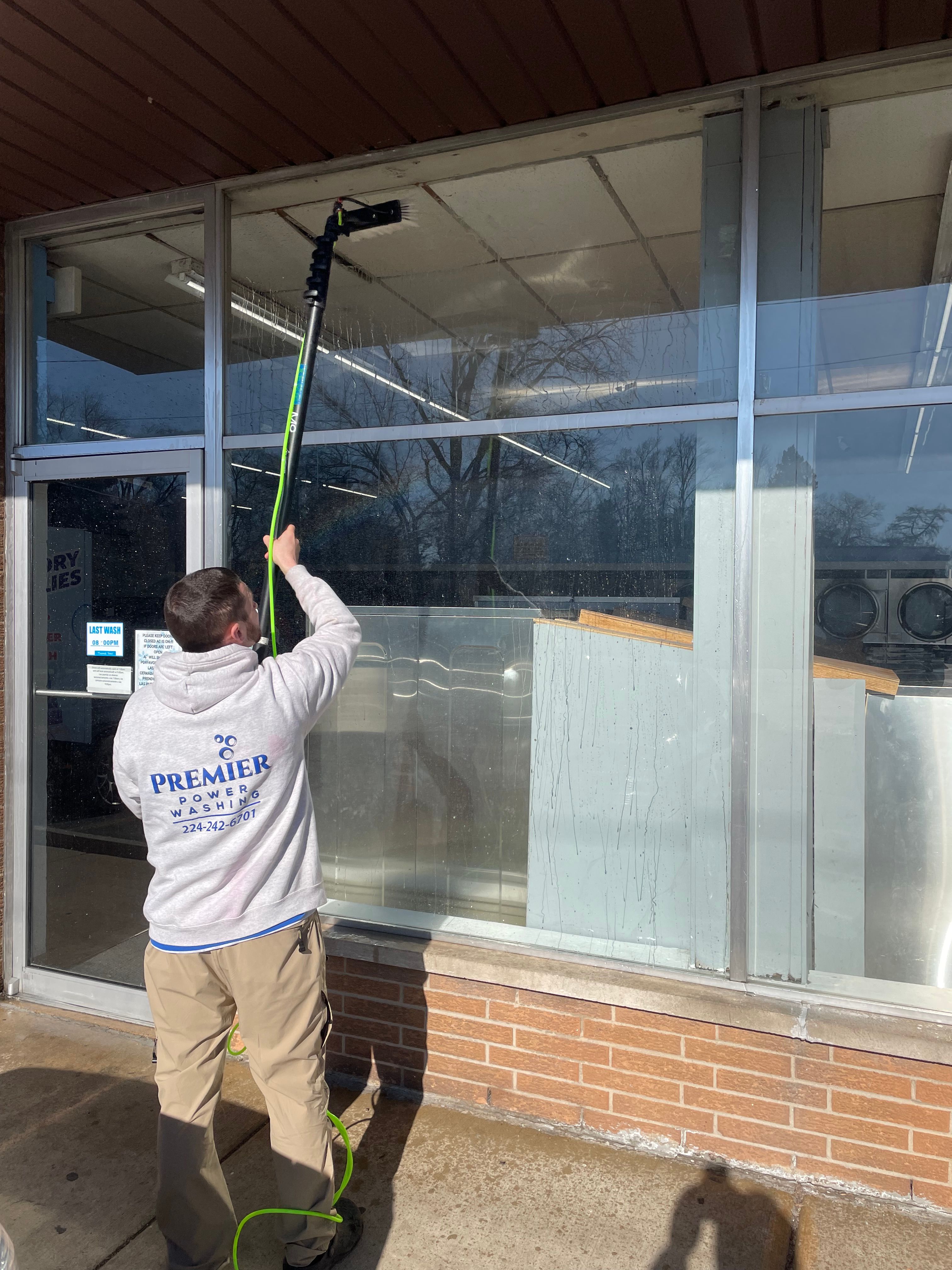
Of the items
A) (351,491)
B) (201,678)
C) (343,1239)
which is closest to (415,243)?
(351,491)

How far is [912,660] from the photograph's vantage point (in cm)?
283

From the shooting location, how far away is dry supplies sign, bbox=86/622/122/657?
13.2 ft

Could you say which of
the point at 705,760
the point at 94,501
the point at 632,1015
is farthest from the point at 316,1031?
the point at 94,501

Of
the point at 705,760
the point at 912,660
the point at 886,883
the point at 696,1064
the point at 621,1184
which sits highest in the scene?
the point at 912,660

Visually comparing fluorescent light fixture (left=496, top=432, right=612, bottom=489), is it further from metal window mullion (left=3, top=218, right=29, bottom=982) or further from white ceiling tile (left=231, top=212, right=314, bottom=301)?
metal window mullion (left=3, top=218, right=29, bottom=982)

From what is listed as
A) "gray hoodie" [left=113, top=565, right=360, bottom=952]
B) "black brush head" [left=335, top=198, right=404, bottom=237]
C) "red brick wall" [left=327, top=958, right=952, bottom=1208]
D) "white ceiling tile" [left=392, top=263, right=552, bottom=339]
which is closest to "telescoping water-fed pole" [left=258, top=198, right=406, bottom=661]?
"black brush head" [left=335, top=198, right=404, bottom=237]

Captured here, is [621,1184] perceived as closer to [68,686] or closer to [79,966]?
[79,966]

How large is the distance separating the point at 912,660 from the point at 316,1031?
2.10 meters

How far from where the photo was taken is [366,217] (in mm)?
3121

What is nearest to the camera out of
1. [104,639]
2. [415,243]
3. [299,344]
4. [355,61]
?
[355,61]

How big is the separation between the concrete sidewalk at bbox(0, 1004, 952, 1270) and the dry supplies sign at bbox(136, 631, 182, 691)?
5.39 feet

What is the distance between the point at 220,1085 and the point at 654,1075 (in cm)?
142

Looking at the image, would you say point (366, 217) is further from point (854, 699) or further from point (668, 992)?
point (668, 992)

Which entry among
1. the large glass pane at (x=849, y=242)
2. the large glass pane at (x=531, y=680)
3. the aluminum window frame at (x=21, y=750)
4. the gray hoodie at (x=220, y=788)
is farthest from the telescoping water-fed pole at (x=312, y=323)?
the aluminum window frame at (x=21, y=750)
